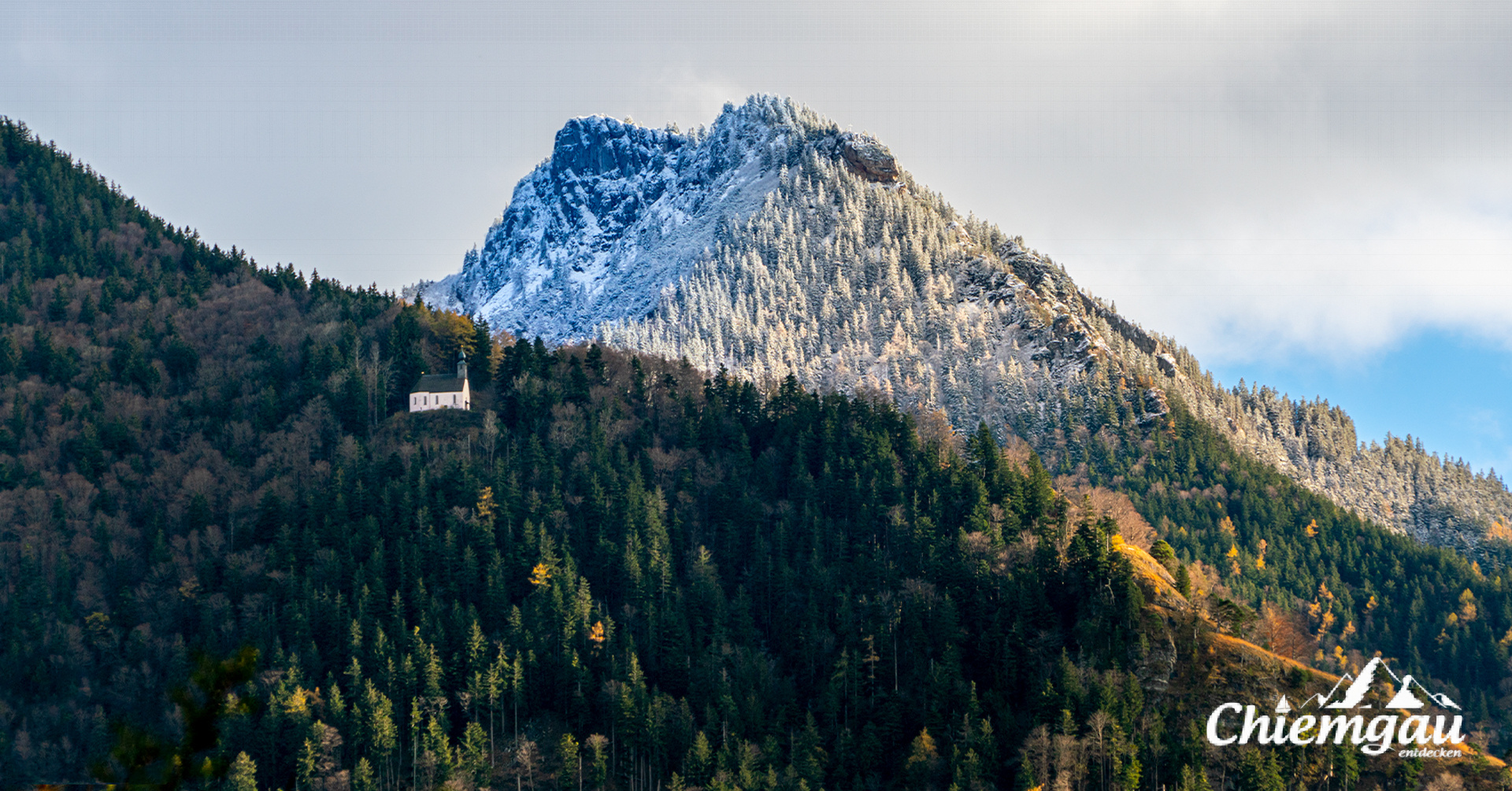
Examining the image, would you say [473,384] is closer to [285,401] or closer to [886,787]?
[285,401]

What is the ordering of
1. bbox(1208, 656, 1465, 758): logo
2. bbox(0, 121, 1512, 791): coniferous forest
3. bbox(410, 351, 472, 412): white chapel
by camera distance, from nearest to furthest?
bbox(1208, 656, 1465, 758): logo < bbox(0, 121, 1512, 791): coniferous forest < bbox(410, 351, 472, 412): white chapel

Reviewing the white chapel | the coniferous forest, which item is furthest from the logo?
the white chapel

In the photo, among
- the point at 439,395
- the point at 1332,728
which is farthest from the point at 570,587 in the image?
the point at 1332,728

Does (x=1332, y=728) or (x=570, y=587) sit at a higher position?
(x=570, y=587)

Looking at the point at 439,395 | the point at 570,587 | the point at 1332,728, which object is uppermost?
the point at 439,395

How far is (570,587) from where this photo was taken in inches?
5241

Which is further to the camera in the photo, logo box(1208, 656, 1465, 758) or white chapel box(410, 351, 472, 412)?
white chapel box(410, 351, 472, 412)

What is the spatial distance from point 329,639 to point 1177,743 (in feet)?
261

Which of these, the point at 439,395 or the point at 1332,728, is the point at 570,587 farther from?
the point at 1332,728

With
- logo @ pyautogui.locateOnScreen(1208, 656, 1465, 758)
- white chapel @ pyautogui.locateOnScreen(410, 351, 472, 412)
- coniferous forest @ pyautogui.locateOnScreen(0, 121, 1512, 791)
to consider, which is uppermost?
white chapel @ pyautogui.locateOnScreen(410, 351, 472, 412)

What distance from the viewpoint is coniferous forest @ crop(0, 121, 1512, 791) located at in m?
116

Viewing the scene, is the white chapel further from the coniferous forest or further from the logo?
the logo

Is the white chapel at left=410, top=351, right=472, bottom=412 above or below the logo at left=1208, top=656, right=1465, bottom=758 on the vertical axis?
above

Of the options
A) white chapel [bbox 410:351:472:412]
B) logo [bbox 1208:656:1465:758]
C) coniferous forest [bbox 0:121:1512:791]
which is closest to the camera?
logo [bbox 1208:656:1465:758]
